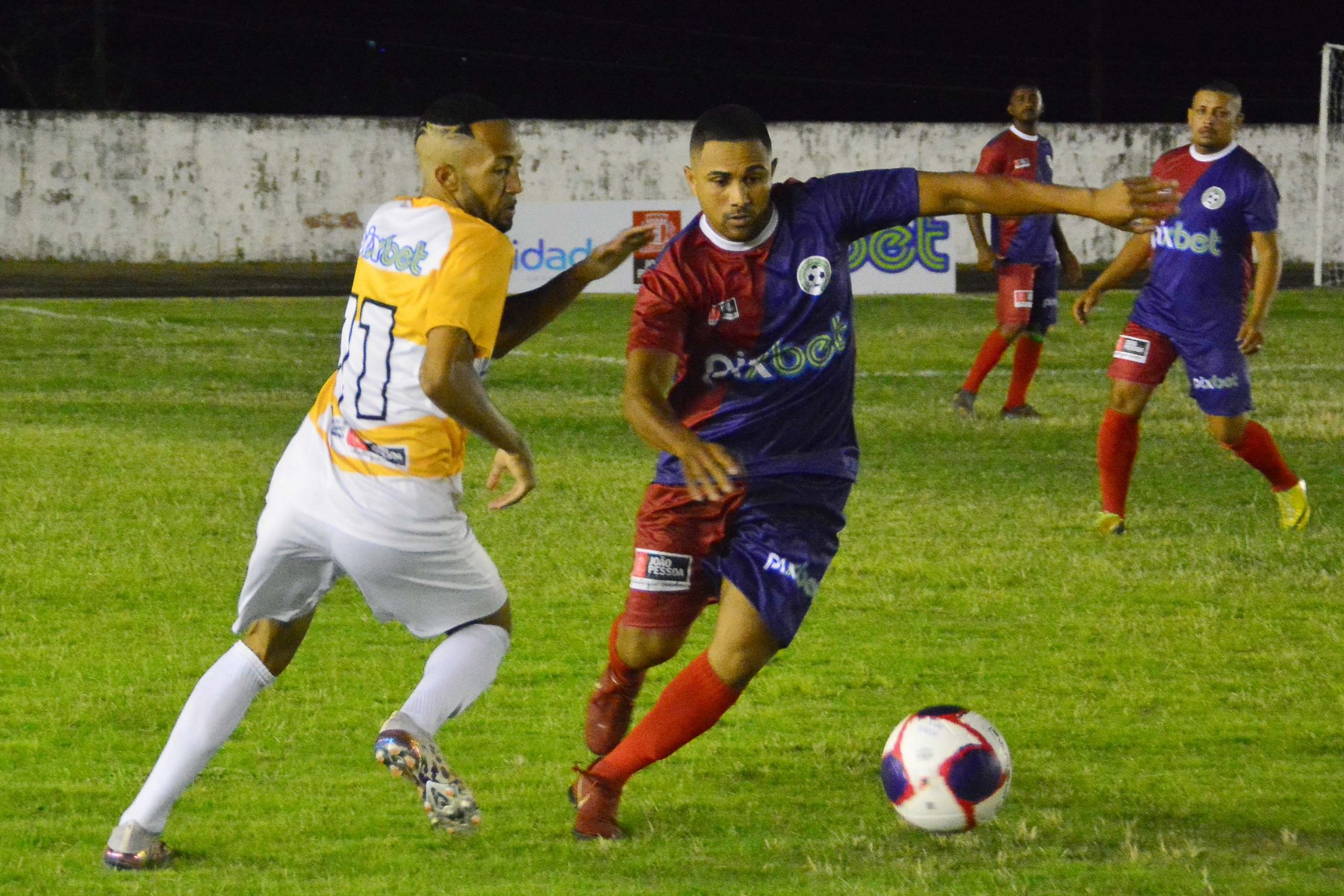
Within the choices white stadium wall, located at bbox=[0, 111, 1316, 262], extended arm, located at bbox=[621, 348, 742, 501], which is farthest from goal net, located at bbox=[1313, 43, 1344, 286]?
extended arm, located at bbox=[621, 348, 742, 501]

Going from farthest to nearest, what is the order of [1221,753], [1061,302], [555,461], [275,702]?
[1061,302], [555,461], [275,702], [1221,753]

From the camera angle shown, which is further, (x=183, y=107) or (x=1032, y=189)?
(x=183, y=107)

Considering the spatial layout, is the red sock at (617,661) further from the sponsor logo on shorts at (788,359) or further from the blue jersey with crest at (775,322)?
the sponsor logo on shorts at (788,359)

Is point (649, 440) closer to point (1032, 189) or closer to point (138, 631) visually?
point (1032, 189)

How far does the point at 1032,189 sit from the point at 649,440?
104 centimetres

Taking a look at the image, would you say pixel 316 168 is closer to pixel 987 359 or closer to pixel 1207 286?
pixel 987 359

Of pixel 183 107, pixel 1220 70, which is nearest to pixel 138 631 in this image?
pixel 183 107

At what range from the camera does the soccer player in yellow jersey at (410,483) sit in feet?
12.6

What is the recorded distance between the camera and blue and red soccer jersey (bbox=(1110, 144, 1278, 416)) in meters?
8.02

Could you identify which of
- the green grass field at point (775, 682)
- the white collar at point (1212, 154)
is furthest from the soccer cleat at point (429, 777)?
the white collar at point (1212, 154)

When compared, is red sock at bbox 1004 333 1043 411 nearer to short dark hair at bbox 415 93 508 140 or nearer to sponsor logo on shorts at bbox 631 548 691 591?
sponsor logo on shorts at bbox 631 548 691 591

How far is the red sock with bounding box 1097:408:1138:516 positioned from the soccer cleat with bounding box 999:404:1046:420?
3.68 metres

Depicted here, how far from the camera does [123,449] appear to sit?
10.8 m

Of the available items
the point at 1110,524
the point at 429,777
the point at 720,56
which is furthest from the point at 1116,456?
the point at 720,56
